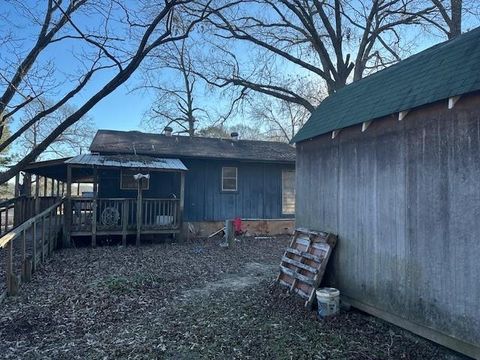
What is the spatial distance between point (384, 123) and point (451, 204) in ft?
5.18

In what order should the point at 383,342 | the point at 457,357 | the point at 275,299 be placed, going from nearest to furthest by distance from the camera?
the point at 457,357 → the point at 383,342 → the point at 275,299

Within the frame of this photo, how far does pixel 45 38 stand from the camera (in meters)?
7.61

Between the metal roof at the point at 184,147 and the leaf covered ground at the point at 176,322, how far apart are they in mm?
5757

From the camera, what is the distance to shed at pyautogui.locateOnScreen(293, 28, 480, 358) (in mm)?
3758

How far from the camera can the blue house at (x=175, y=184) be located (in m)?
11.0

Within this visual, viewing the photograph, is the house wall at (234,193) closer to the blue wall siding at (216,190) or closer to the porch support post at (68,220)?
the blue wall siding at (216,190)

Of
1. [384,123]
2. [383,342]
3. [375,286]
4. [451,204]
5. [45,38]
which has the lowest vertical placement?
[383,342]

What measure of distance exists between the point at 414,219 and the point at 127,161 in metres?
9.23

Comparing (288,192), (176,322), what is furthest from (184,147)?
(176,322)

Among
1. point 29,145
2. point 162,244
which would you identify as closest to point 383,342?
point 162,244

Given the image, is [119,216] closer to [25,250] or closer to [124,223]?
[124,223]

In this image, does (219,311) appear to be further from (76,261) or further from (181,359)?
(76,261)

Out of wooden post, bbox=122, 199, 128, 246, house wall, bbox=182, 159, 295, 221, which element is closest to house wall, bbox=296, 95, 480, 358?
wooden post, bbox=122, 199, 128, 246

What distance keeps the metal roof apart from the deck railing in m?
2.01
